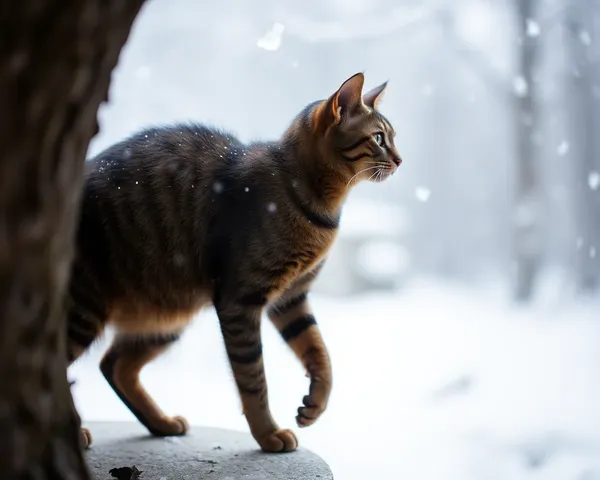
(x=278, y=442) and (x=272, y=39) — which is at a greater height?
(x=272, y=39)

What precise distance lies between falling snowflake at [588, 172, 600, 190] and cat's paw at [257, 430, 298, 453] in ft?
3.95

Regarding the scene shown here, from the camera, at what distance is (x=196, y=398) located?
6.46 feet

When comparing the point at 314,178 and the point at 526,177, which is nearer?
Answer: the point at 314,178

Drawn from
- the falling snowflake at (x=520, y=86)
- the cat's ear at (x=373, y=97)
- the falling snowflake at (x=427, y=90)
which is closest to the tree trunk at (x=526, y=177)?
the falling snowflake at (x=520, y=86)

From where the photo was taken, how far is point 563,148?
2.02 m

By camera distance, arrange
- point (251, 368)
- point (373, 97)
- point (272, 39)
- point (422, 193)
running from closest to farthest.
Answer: point (251, 368), point (373, 97), point (272, 39), point (422, 193)

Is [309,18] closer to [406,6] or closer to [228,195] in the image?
[406,6]

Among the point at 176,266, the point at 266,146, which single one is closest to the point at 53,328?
the point at 176,266

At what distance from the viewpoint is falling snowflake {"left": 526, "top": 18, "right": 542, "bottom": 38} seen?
196 cm

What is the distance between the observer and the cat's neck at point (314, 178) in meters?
1.26

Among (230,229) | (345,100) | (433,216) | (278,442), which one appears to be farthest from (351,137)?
(433,216)

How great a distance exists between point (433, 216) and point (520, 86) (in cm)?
45

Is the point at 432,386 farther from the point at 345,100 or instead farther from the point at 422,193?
the point at 345,100

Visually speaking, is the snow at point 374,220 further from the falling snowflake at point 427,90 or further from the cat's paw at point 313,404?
the cat's paw at point 313,404
